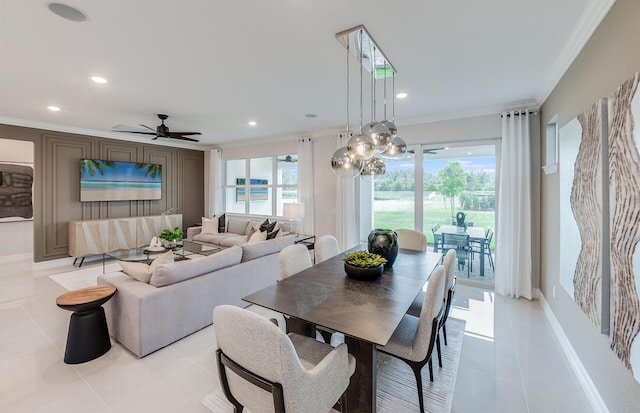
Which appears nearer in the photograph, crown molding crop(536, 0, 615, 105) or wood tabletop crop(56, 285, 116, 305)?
crown molding crop(536, 0, 615, 105)

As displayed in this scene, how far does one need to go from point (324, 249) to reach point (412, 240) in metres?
1.21

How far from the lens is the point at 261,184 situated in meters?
6.90

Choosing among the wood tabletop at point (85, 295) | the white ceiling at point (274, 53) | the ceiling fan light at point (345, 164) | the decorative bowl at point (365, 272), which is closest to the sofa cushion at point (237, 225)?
the white ceiling at point (274, 53)

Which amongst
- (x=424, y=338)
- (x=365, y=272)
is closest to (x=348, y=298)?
(x=365, y=272)

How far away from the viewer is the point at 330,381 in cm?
134

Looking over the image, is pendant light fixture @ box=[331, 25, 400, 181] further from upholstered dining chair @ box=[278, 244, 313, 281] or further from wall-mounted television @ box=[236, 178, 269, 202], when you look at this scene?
wall-mounted television @ box=[236, 178, 269, 202]

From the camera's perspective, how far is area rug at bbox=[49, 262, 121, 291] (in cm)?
421

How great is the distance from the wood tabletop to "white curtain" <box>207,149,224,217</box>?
188 inches

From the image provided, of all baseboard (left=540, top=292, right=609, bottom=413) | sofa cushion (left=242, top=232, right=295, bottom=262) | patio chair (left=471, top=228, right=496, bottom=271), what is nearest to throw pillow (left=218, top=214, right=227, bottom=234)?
sofa cushion (left=242, top=232, right=295, bottom=262)

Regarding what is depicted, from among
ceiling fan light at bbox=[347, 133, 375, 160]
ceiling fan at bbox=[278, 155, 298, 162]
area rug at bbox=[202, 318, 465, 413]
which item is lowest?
area rug at bbox=[202, 318, 465, 413]

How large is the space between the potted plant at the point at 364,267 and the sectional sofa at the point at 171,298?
1.57 m

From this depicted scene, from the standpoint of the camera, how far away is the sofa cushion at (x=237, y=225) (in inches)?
251

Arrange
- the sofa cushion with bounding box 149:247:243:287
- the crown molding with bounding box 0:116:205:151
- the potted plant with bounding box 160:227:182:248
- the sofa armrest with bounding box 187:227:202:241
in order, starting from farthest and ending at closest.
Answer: the sofa armrest with bounding box 187:227:202:241 < the potted plant with bounding box 160:227:182:248 < the crown molding with bounding box 0:116:205:151 < the sofa cushion with bounding box 149:247:243:287

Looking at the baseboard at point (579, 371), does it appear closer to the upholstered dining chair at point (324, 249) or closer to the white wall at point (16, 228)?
the upholstered dining chair at point (324, 249)
